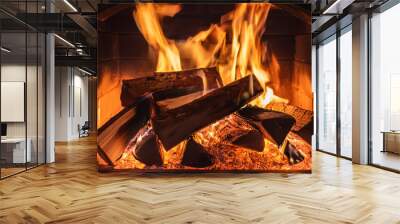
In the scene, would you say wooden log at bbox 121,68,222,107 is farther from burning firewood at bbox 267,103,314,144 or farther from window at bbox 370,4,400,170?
window at bbox 370,4,400,170

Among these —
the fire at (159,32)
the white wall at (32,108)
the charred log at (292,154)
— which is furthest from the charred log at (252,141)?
the white wall at (32,108)

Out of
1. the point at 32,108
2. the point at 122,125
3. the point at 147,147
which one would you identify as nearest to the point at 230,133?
the point at 147,147

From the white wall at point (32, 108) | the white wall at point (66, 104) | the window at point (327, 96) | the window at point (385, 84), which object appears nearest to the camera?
the white wall at point (32, 108)

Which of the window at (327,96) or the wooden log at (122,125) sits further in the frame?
the window at (327,96)

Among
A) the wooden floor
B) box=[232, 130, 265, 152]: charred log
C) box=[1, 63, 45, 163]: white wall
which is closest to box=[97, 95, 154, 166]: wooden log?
the wooden floor

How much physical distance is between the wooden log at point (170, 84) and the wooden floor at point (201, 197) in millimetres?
1516

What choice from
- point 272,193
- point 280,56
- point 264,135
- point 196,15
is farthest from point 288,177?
point 196,15

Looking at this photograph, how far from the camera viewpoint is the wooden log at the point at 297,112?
7.27 m

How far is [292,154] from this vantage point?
7277 mm

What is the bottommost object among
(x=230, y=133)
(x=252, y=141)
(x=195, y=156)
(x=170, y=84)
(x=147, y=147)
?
(x=195, y=156)

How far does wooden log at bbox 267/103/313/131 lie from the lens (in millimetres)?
7273

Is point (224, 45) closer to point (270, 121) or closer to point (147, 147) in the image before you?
point (270, 121)

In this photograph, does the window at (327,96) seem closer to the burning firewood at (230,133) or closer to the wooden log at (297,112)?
the wooden log at (297,112)

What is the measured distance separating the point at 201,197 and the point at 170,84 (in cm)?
271
